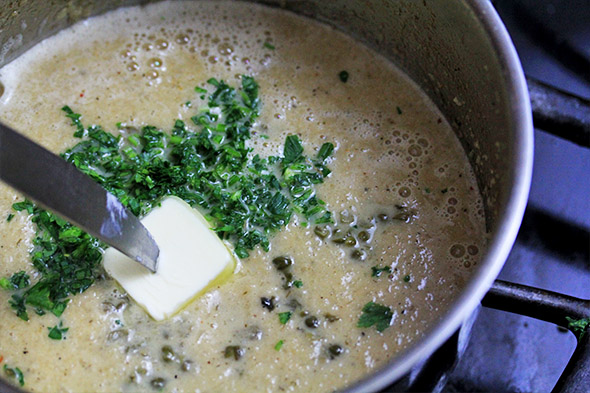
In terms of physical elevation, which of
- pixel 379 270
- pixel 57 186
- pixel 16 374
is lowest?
pixel 16 374

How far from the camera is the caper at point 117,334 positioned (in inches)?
52.0

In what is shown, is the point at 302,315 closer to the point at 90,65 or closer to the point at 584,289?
the point at 584,289

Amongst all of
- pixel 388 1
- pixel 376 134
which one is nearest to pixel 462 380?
pixel 376 134

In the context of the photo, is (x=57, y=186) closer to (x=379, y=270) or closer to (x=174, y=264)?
(x=174, y=264)

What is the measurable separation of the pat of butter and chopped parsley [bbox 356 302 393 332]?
0.94 ft

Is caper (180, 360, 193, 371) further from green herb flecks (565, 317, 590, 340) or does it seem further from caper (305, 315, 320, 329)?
green herb flecks (565, 317, 590, 340)

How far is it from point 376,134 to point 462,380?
0.60 meters

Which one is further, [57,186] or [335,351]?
[335,351]

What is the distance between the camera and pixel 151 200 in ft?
4.78

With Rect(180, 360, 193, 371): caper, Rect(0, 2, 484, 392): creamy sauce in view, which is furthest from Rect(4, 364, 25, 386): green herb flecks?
Rect(180, 360, 193, 371): caper

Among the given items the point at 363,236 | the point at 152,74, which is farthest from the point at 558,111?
the point at 152,74

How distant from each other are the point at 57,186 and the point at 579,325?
106 centimetres

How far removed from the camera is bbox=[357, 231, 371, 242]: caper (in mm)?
1450

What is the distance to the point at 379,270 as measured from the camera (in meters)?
1.42
